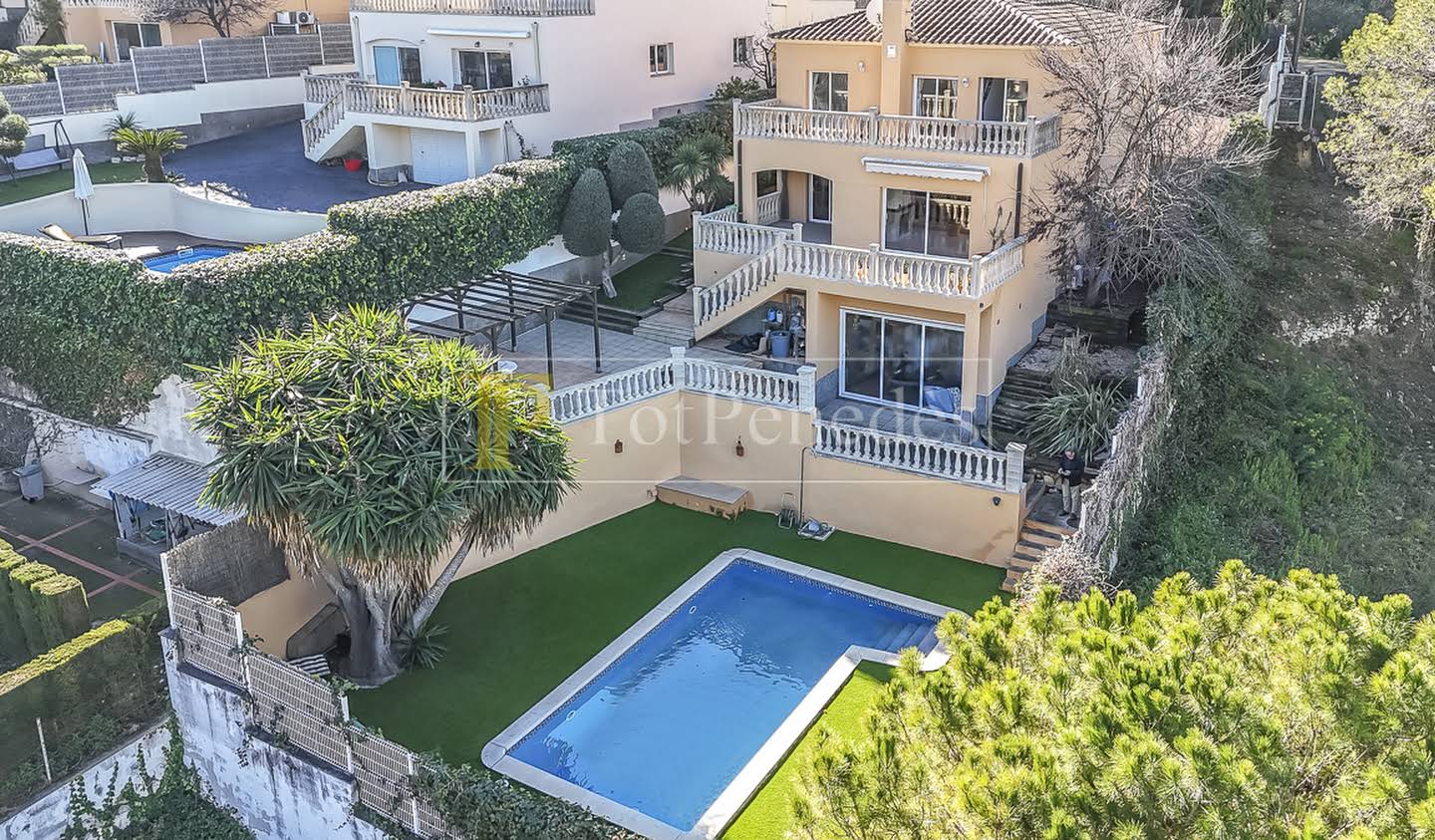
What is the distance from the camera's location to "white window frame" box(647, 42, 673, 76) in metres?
33.8

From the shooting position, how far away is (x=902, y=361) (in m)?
25.3

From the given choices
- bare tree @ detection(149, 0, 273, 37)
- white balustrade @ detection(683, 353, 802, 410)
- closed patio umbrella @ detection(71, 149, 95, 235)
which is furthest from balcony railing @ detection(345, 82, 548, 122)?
bare tree @ detection(149, 0, 273, 37)

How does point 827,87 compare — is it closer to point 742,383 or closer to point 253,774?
point 742,383

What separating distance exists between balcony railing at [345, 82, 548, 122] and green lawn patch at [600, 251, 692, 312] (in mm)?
4986

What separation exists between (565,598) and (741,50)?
76.2 ft

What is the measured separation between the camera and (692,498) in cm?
2436

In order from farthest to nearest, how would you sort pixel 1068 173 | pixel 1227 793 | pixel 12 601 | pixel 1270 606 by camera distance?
1. pixel 1068 173
2. pixel 12 601
3. pixel 1270 606
4. pixel 1227 793

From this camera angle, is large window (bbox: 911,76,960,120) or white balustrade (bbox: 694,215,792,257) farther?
white balustrade (bbox: 694,215,792,257)

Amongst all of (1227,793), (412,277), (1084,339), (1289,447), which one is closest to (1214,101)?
(1084,339)

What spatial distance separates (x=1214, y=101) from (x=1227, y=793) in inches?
929

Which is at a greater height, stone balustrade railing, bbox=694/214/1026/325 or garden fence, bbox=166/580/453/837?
stone balustrade railing, bbox=694/214/1026/325

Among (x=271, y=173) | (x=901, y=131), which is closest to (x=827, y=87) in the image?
(x=901, y=131)

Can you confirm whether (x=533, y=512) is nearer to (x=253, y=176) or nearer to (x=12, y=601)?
(x=12, y=601)

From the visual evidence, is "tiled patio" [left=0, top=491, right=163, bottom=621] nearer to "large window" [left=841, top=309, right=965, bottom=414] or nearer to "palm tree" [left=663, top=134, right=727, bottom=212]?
"large window" [left=841, top=309, right=965, bottom=414]
